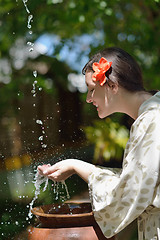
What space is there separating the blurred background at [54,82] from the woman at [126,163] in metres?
1.99

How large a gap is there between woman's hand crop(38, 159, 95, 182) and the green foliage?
2713mm

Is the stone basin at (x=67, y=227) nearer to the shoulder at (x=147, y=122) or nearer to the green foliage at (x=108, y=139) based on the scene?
the shoulder at (x=147, y=122)

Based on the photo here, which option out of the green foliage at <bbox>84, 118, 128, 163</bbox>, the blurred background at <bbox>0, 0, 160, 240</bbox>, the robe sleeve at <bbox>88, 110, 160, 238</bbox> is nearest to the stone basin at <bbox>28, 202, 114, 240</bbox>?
the robe sleeve at <bbox>88, 110, 160, 238</bbox>

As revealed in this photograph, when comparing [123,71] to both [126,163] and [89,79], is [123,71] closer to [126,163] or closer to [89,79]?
[89,79]

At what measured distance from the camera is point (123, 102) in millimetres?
1545

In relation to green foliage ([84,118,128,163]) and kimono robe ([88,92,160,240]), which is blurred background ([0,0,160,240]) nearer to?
green foliage ([84,118,128,163])

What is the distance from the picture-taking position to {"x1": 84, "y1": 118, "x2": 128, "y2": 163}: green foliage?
4.29 m

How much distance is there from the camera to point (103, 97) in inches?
61.6

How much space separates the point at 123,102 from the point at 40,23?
2900mm

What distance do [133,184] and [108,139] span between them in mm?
3062

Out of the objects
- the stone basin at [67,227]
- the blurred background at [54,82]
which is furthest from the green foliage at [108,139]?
the stone basin at [67,227]

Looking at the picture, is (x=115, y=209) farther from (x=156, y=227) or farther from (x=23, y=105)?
(x=23, y=105)

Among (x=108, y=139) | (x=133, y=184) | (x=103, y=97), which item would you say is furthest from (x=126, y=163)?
(x=108, y=139)

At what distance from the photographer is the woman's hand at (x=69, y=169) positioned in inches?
59.5
